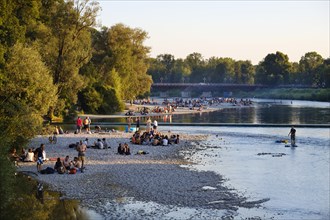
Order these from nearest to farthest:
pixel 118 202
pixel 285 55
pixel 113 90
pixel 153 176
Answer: pixel 118 202 < pixel 153 176 < pixel 113 90 < pixel 285 55

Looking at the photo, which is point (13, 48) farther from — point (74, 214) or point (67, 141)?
point (74, 214)

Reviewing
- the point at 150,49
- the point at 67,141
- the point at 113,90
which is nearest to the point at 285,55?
the point at 150,49

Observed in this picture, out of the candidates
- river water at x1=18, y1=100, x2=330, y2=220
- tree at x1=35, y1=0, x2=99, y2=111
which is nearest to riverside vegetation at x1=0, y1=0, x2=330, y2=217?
tree at x1=35, y1=0, x2=99, y2=111

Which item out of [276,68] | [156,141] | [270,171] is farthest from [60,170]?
[276,68]

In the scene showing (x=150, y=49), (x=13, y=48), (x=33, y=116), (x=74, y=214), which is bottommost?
(x=74, y=214)

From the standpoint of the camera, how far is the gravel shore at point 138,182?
916 inches

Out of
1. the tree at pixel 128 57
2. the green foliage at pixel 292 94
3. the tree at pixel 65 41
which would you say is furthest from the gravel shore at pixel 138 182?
the green foliage at pixel 292 94

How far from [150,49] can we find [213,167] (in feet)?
229

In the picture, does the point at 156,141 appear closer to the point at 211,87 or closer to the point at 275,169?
the point at 275,169

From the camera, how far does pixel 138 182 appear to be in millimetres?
27234

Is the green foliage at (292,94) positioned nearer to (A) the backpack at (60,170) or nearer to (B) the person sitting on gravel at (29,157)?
(B) the person sitting on gravel at (29,157)

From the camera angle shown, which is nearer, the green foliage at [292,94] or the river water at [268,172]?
the river water at [268,172]

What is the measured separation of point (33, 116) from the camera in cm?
3234

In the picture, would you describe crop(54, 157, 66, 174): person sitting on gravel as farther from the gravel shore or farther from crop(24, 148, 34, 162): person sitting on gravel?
crop(24, 148, 34, 162): person sitting on gravel
